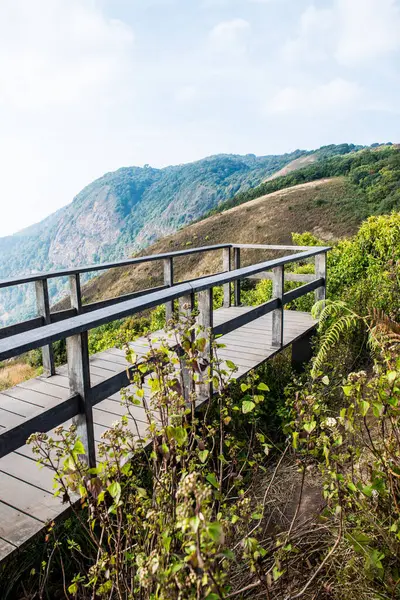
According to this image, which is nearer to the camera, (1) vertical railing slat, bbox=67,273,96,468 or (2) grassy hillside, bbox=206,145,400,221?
(1) vertical railing slat, bbox=67,273,96,468

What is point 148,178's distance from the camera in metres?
172

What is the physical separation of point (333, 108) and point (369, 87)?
22140 millimetres

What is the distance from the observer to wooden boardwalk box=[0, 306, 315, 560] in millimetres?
2162

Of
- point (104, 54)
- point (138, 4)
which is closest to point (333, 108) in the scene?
point (104, 54)

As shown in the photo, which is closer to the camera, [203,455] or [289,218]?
[203,455]

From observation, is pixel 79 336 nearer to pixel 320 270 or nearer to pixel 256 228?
pixel 320 270

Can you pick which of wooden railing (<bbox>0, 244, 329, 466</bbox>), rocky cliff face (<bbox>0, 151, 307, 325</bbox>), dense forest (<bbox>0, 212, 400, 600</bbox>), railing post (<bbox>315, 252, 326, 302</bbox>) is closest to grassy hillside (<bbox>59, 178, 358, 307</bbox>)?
railing post (<bbox>315, 252, 326, 302</bbox>)

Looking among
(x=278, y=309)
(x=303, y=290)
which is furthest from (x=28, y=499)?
(x=303, y=290)

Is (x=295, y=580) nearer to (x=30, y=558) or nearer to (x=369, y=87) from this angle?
(x=30, y=558)

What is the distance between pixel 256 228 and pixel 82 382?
4024 cm

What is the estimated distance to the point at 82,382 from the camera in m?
2.31

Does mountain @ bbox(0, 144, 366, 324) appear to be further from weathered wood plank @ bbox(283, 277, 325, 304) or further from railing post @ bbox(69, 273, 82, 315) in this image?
railing post @ bbox(69, 273, 82, 315)

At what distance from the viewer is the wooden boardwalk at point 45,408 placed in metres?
2.16

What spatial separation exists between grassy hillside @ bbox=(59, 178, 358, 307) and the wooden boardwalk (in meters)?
31.3
